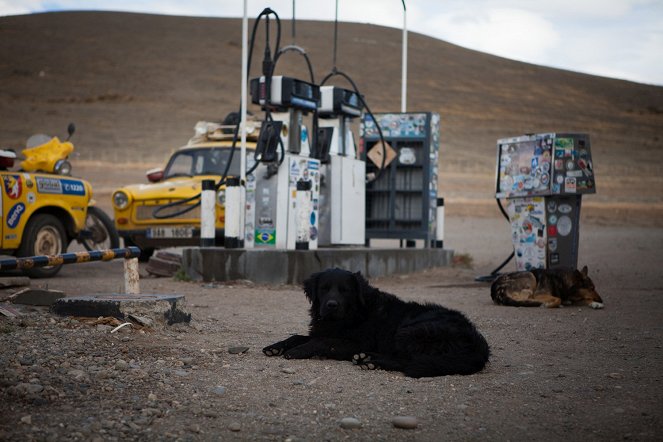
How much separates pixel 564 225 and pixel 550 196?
0.44 meters

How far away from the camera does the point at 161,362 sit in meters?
6.05

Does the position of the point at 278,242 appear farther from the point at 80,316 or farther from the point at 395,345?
the point at 395,345

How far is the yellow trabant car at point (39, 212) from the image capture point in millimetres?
12406

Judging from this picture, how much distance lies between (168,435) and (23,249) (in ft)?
29.5

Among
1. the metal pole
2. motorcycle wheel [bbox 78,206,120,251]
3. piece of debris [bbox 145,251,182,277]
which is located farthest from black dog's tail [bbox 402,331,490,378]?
motorcycle wheel [bbox 78,206,120,251]

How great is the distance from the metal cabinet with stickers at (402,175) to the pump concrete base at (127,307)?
7.92 m

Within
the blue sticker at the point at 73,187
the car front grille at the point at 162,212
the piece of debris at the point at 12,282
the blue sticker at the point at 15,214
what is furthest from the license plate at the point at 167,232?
the piece of debris at the point at 12,282

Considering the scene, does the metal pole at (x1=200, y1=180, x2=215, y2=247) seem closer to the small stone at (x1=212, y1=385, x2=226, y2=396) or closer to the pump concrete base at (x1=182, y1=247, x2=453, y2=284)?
the pump concrete base at (x1=182, y1=247, x2=453, y2=284)

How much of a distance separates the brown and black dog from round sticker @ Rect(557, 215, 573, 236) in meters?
1.76

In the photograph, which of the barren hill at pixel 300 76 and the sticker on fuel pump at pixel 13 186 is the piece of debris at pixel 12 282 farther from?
the barren hill at pixel 300 76

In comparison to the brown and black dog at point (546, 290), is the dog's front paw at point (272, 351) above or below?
below

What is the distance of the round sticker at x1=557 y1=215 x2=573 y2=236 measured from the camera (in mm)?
12273

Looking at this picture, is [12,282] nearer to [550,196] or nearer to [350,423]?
[550,196]

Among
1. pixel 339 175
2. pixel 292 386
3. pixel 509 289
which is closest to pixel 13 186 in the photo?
pixel 339 175
